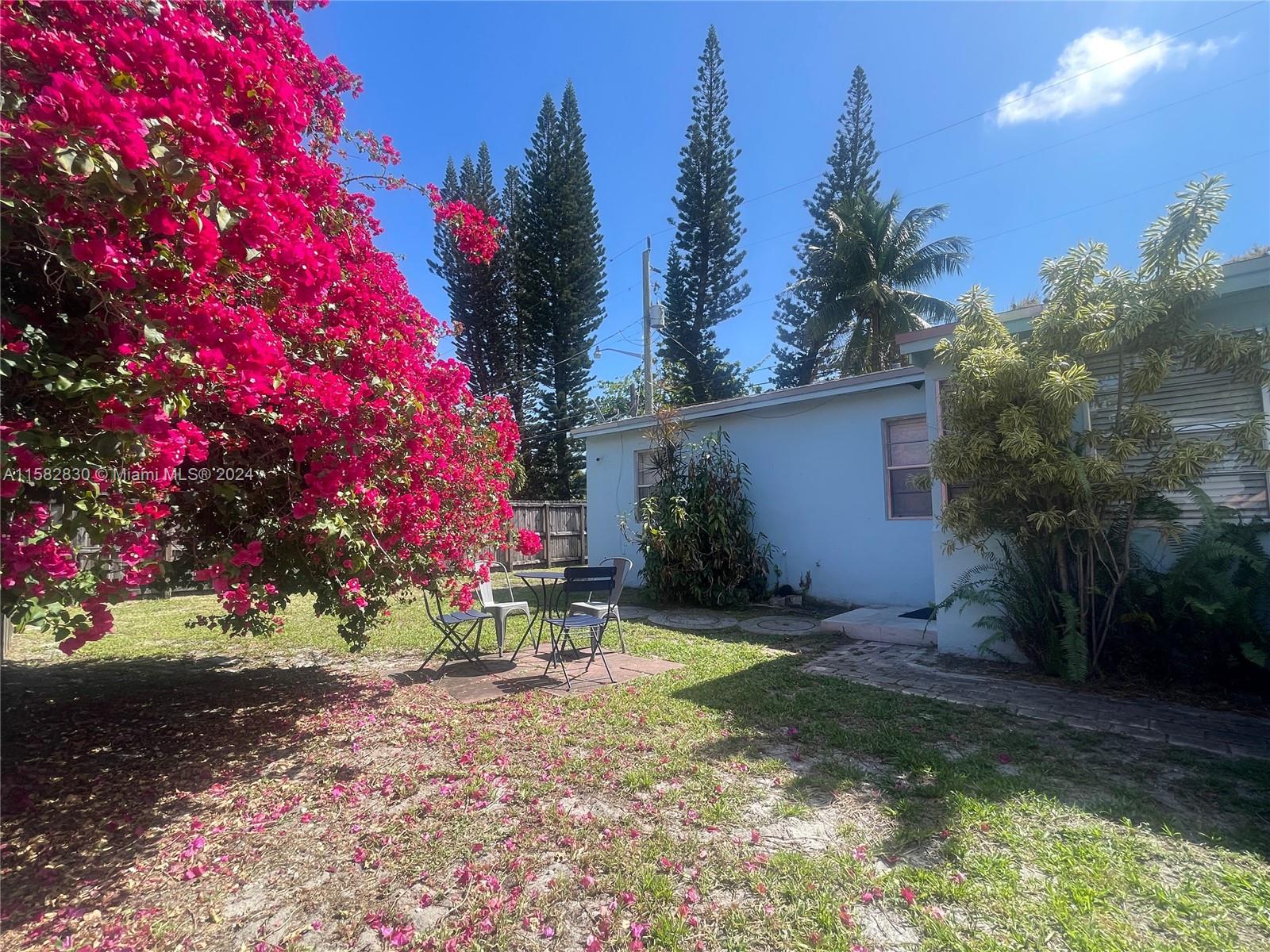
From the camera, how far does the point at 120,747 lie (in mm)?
3799

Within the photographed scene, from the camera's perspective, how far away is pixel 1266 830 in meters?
2.60

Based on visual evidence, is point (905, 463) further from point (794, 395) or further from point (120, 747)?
point (120, 747)

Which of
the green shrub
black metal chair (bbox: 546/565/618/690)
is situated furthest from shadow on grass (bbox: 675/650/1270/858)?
the green shrub

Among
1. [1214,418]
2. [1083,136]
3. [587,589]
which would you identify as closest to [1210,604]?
[1214,418]

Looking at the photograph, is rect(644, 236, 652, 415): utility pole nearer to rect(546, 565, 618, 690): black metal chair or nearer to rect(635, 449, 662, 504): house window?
rect(635, 449, 662, 504): house window

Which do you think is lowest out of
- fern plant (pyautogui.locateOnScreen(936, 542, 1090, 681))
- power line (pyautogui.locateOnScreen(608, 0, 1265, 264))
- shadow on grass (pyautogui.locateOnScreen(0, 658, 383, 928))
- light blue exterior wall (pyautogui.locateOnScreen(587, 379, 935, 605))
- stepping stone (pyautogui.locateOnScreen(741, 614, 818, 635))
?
stepping stone (pyautogui.locateOnScreen(741, 614, 818, 635))

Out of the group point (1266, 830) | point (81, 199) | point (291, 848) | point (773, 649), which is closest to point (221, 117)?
point (81, 199)

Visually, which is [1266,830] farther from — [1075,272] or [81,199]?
[81,199]

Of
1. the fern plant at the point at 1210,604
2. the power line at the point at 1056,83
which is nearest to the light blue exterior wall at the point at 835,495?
the fern plant at the point at 1210,604

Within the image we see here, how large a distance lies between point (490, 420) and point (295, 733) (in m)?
2.59

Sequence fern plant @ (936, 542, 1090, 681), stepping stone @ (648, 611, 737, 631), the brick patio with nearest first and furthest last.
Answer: fern plant @ (936, 542, 1090, 681) < the brick patio < stepping stone @ (648, 611, 737, 631)

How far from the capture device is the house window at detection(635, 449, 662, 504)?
10.7 metres

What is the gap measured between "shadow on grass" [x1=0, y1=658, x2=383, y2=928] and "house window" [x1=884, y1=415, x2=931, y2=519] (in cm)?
647

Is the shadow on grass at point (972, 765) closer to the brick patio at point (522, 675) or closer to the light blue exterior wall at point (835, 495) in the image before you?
the brick patio at point (522, 675)
